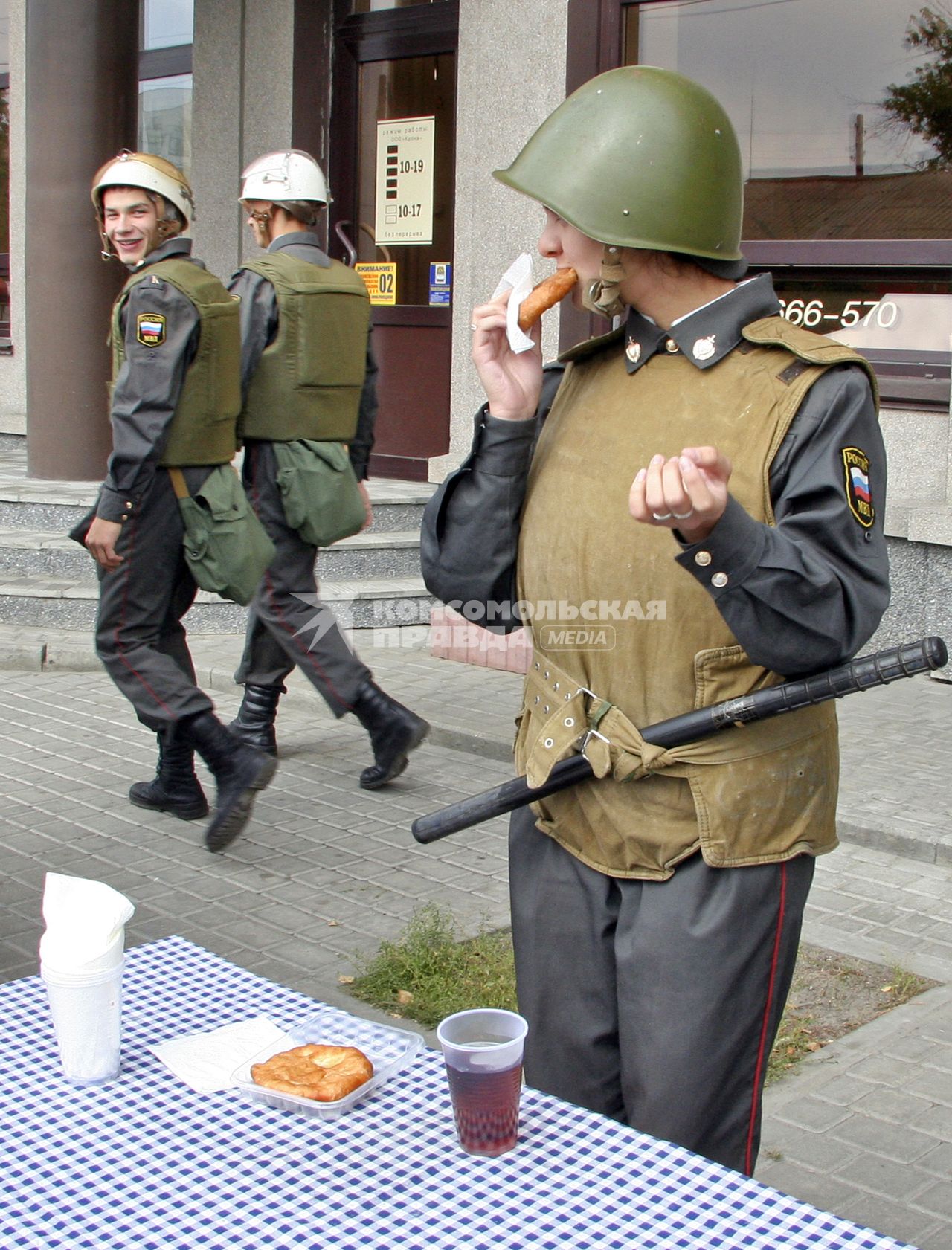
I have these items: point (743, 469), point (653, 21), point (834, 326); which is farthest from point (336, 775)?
point (653, 21)

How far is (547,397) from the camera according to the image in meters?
2.29

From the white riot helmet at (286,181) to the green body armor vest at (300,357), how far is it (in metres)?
0.24

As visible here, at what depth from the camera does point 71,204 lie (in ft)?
30.3

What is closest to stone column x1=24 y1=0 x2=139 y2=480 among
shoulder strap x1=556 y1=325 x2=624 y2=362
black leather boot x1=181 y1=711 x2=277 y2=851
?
black leather boot x1=181 y1=711 x2=277 y2=851

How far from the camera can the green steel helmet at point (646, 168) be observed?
196 cm

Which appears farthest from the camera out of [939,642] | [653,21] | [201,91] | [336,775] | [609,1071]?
[201,91]

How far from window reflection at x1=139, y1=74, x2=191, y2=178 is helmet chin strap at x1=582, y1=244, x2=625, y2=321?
11994 mm

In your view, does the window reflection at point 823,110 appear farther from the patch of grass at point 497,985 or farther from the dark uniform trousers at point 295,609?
the patch of grass at point 497,985

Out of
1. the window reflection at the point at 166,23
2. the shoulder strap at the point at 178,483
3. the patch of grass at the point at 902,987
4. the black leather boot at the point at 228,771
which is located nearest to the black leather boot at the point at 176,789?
the black leather boot at the point at 228,771

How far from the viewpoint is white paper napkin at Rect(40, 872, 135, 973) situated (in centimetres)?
181

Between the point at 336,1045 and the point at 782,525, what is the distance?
0.90 m

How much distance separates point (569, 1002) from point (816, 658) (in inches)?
26.7

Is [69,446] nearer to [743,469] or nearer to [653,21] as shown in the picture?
[653,21]

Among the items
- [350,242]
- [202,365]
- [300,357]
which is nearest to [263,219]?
[300,357]
